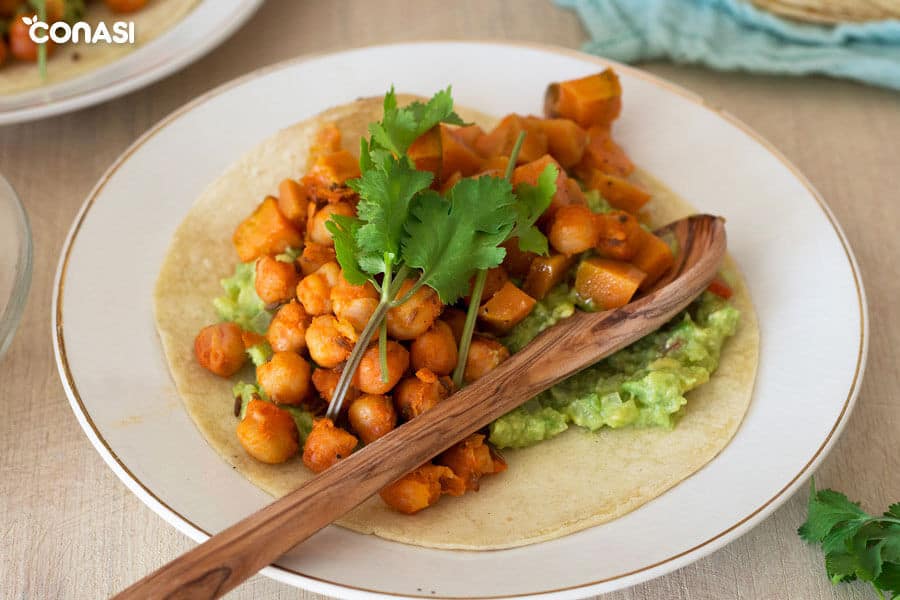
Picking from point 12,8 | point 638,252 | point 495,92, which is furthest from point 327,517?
point 12,8

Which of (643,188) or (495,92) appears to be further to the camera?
(495,92)

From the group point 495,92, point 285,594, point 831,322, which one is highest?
point 495,92

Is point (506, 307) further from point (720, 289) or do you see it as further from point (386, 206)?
point (720, 289)

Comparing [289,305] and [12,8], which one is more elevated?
[12,8]

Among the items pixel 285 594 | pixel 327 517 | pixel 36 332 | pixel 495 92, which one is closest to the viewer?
pixel 327 517

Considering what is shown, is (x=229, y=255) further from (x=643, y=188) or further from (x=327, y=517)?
(x=643, y=188)

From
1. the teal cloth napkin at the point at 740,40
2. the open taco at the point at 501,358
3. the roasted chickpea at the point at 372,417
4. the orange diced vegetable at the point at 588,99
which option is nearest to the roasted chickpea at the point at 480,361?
the open taco at the point at 501,358

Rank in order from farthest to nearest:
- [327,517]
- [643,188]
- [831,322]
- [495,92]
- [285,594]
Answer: [495,92], [643,188], [831,322], [285,594], [327,517]

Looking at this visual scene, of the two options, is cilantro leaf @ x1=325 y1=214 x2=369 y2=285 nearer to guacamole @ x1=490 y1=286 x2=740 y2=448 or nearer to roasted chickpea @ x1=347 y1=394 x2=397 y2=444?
roasted chickpea @ x1=347 y1=394 x2=397 y2=444
